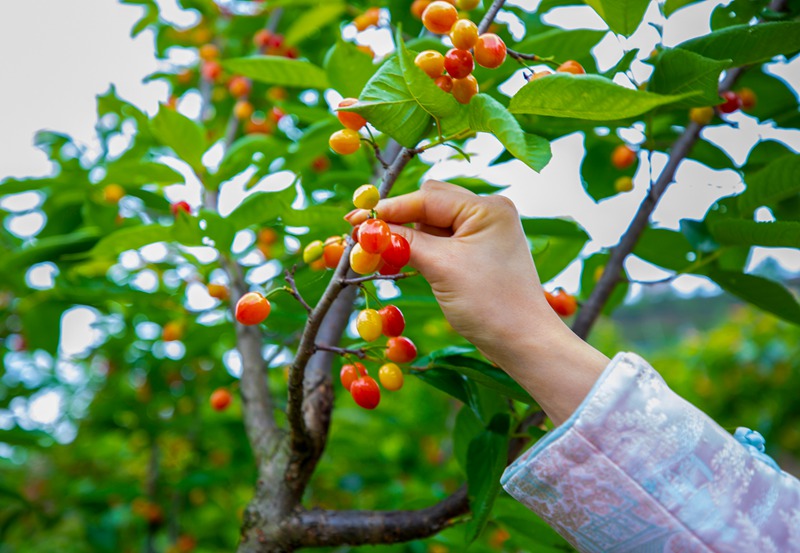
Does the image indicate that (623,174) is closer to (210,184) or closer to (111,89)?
(210,184)

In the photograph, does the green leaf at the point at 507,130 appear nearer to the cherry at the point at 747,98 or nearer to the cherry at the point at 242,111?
the cherry at the point at 747,98

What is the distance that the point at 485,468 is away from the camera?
3.18 feet

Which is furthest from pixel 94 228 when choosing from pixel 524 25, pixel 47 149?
pixel 524 25

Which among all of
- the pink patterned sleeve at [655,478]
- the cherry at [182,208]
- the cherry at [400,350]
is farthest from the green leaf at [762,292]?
the cherry at [182,208]

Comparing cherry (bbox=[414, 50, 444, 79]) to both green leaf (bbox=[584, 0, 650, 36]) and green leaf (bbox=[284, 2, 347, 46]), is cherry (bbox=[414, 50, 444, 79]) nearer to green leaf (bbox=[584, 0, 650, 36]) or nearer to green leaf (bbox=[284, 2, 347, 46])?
green leaf (bbox=[584, 0, 650, 36])

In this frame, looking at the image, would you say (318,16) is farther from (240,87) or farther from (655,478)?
(655,478)

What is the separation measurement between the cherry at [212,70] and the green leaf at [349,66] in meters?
0.90

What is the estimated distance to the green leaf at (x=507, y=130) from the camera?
0.59 metres

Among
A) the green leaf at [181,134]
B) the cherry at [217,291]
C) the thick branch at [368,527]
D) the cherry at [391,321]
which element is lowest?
the thick branch at [368,527]

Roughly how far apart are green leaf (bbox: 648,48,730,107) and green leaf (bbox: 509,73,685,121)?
25cm

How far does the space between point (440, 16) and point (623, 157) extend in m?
0.66

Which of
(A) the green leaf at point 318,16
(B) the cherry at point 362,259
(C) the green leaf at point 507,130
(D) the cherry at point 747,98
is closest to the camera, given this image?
(C) the green leaf at point 507,130

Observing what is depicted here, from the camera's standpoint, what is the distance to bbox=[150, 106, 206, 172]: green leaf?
1.30 m

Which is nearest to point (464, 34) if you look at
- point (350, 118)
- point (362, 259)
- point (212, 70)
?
point (350, 118)
